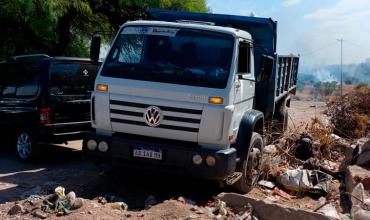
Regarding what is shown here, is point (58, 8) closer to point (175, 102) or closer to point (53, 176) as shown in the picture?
point (53, 176)

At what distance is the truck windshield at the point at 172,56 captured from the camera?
6402mm

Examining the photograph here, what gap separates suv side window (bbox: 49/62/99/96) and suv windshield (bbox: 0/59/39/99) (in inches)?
11.7

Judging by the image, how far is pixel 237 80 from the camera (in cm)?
658

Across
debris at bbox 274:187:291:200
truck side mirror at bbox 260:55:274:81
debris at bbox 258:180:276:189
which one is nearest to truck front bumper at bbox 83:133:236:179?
debris at bbox 274:187:291:200

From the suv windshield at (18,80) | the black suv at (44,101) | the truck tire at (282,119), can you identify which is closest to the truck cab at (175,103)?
the black suv at (44,101)

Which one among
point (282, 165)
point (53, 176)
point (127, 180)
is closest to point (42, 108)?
point (53, 176)

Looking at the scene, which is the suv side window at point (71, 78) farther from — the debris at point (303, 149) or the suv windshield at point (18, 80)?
the debris at point (303, 149)

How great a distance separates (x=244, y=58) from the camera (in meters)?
7.00

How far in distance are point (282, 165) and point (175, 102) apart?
332 centimetres

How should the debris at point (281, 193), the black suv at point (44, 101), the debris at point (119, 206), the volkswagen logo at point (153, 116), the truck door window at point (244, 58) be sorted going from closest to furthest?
1. the debris at point (119, 206)
2. the volkswagen logo at point (153, 116)
3. the truck door window at point (244, 58)
4. the debris at point (281, 193)
5. the black suv at point (44, 101)

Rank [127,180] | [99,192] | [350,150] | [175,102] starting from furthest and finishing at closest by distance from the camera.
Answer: [350,150] < [127,180] < [99,192] < [175,102]

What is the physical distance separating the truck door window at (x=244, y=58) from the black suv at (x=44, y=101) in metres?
2.70

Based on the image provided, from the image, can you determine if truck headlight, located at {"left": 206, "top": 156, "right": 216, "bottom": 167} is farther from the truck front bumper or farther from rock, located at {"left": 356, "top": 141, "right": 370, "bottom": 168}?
rock, located at {"left": 356, "top": 141, "right": 370, "bottom": 168}

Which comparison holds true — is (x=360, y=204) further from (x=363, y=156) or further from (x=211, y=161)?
(x=363, y=156)
